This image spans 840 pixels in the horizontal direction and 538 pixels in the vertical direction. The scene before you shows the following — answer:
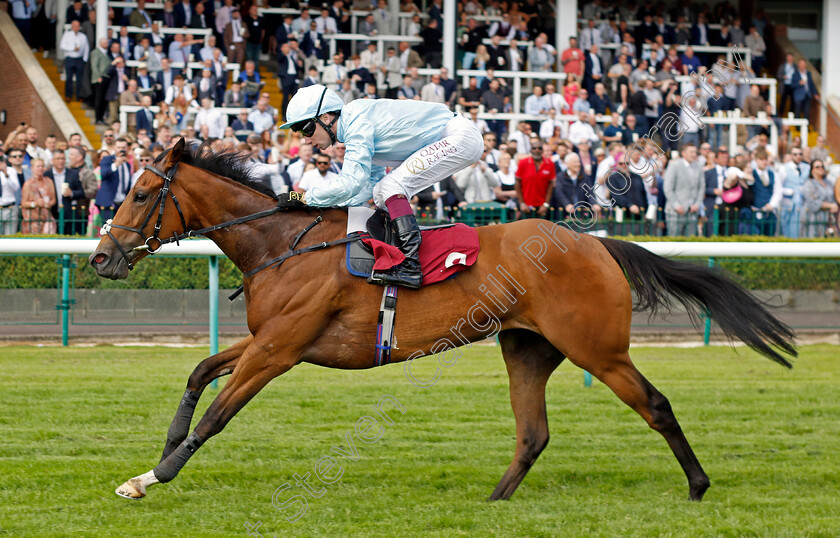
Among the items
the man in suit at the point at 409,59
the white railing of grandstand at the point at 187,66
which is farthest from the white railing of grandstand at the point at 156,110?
the man in suit at the point at 409,59

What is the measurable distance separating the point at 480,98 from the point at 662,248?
8.77 metres

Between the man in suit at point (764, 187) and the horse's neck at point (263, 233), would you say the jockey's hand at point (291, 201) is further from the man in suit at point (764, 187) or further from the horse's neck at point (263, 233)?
the man in suit at point (764, 187)

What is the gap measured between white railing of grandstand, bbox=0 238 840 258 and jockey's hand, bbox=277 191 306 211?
103 inches

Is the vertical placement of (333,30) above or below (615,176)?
above

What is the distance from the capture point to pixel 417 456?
18.7ft

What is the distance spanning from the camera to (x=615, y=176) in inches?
422

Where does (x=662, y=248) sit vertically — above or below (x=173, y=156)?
below

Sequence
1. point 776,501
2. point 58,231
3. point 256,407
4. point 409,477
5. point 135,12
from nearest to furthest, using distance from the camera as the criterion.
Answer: point 776,501 < point 409,477 < point 256,407 < point 58,231 < point 135,12

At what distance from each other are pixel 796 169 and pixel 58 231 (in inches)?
391

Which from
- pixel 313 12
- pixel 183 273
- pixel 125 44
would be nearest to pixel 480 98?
pixel 313 12

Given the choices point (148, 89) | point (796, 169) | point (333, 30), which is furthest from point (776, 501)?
point (333, 30)

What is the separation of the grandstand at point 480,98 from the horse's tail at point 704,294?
18.4ft

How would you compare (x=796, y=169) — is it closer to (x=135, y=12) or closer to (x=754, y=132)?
(x=754, y=132)

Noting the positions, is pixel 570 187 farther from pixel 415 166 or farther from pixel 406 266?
pixel 406 266
